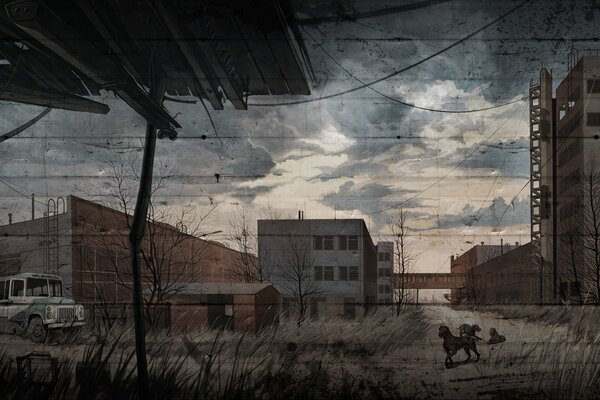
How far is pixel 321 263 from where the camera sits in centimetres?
441

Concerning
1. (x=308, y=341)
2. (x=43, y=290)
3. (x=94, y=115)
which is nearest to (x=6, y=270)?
(x=43, y=290)

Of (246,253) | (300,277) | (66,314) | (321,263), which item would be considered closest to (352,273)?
(321,263)

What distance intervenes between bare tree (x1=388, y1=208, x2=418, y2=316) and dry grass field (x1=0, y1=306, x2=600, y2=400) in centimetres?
13

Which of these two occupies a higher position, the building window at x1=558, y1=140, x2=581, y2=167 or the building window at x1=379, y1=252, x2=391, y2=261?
the building window at x1=558, y1=140, x2=581, y2=167

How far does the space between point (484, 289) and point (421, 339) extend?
575 millimetres

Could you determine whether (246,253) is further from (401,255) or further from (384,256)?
(401,255)

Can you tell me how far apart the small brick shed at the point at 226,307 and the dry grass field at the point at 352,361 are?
79mm

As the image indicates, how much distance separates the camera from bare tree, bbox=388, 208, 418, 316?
176 inches

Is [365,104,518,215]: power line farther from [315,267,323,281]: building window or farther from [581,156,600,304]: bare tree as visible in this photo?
[581,156,600,304]: bare tree

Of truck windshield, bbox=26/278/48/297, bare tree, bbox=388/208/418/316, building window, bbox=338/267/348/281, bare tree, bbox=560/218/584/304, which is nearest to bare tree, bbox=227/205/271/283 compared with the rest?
building window, bbox=338/267/348/281

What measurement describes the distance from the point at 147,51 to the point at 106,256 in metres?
1.50

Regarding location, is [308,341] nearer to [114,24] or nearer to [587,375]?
[587,375]

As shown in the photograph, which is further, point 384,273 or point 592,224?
point 384,273

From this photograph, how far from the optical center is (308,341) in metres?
4.41
